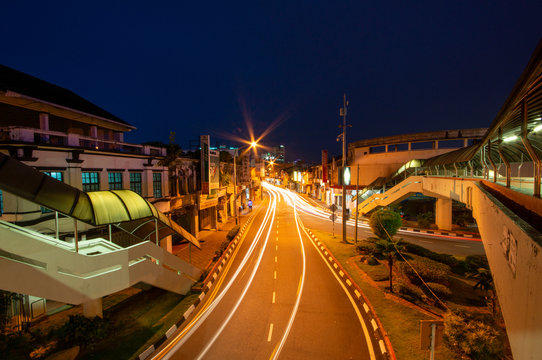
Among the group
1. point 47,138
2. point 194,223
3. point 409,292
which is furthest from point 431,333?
point 194,223

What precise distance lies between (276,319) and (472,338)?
691cm

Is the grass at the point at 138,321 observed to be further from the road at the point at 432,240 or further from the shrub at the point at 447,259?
the road at the point at 432,240

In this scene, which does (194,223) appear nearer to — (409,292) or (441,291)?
(409,292)

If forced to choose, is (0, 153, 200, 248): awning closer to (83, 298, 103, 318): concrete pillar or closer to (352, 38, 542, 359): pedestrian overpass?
(83, 298, 103, 318): concrete pillar

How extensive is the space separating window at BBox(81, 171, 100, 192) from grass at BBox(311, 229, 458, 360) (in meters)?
16.9

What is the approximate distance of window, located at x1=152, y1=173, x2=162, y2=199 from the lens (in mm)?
20416

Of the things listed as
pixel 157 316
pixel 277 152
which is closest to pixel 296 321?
pixel 157 316

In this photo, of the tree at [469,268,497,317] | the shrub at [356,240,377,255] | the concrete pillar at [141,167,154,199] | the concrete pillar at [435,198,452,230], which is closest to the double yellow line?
the concrete pillar at [141,167,154,199]

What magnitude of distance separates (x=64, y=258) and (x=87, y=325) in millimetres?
3314

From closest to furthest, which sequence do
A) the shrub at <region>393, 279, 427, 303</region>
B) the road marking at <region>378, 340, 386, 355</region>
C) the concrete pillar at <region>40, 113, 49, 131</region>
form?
the road marking at <region>378, 340, 386, 355</region> → the shrub at <region>393, 279, 427, 303</region> → the concrete pillar at <region>40, 113, 49, 131</region>

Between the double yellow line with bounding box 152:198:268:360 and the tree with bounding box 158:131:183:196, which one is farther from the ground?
the tree with bounding box 158:131:183:196

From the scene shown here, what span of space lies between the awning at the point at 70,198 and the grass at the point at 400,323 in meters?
11.5

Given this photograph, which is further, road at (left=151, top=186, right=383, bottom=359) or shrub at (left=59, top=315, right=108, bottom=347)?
shrub at (left=59, top=315, right=108, bottom=347)

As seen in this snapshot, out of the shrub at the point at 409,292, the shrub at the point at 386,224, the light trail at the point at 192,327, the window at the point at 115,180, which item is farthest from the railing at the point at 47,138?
the shrub at the point at 386,224
